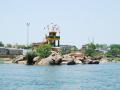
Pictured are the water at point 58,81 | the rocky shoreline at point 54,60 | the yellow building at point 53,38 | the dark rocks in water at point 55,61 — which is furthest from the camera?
the yellow building at point 53,38

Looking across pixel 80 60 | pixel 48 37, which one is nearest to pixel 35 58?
pixel 80 60

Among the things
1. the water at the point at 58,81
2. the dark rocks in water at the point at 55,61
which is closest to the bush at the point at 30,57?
the dark rocks in water at the point at 55,61

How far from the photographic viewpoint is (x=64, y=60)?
142 meters

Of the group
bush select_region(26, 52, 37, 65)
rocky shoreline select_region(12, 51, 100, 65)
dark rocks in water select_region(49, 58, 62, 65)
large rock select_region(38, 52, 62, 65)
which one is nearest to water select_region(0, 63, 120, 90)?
dark rocks in water select_region(49, 58, 62, 65)

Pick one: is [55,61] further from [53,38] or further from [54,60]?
[53,38]

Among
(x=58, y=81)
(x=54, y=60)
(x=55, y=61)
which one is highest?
(x=54, y=60)

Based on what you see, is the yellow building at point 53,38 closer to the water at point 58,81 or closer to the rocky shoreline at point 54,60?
the rocky shoreline at point 54,60

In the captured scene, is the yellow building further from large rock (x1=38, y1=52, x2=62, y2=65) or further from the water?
the water

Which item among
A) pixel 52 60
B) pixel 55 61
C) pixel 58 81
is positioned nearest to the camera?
pixel 58 81

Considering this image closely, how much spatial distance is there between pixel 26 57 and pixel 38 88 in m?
88.3

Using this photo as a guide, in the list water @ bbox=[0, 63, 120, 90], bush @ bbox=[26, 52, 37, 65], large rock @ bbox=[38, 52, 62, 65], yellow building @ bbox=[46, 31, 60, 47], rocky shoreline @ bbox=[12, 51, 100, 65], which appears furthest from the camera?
yellow building @ bbox=[46, 31, 60, 47]

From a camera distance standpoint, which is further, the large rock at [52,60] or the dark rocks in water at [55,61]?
the large rock at [52,60]

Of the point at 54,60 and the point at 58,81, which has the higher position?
→ the point at 54,60

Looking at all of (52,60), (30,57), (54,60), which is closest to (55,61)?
(54,60)
